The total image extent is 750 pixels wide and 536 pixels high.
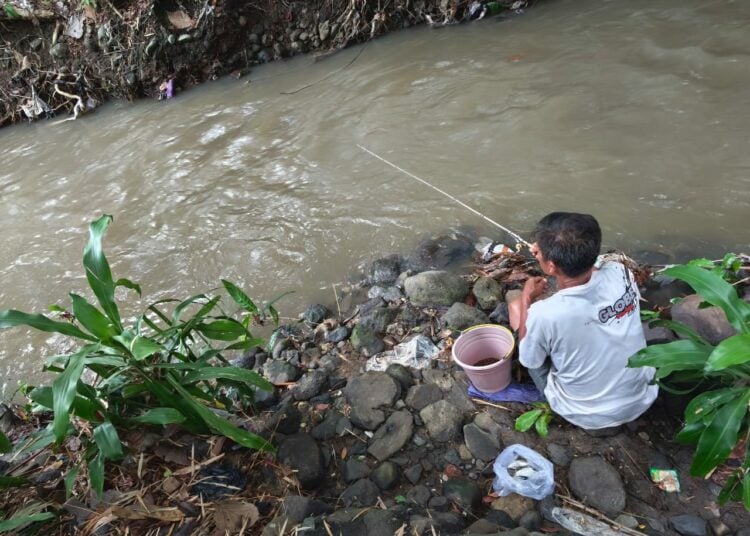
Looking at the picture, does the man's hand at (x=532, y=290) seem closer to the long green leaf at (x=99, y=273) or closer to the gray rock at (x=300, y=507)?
the gray rock at (x=300, y=507)

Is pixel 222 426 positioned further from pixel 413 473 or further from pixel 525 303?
pixel 525 303

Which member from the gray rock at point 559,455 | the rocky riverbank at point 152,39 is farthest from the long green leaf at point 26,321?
the rocky riverbank at point 152,39

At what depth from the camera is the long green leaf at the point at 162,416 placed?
1996 mm

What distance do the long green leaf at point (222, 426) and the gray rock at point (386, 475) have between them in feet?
1.73

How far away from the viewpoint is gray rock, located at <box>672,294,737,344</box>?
2.47m

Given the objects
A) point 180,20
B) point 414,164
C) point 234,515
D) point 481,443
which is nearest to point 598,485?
point 481,443

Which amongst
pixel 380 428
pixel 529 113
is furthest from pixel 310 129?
pixel 380 428

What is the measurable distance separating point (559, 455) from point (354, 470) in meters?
0.99

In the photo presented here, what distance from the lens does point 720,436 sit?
1838 mm

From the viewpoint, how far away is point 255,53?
9.12m

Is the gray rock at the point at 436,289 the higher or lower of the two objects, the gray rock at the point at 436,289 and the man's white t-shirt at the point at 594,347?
the lower

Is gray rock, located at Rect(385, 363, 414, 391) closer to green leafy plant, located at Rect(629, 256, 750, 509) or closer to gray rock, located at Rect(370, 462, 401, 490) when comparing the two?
gray rock, located at Rect(370, 462, 401, 490)

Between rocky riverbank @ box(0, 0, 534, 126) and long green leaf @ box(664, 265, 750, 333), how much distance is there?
24.7 feet

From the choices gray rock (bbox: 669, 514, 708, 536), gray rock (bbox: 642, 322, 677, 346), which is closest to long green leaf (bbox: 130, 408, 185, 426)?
gray rock (bbox: 669, 514, 708, 536)
